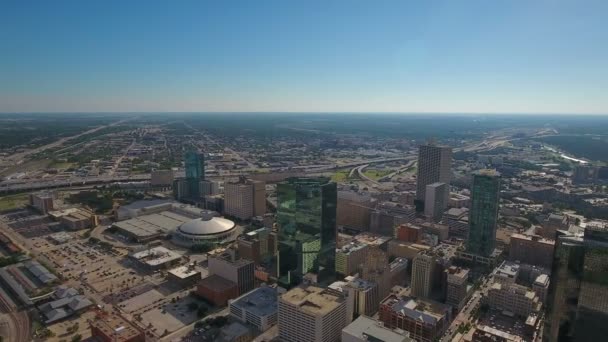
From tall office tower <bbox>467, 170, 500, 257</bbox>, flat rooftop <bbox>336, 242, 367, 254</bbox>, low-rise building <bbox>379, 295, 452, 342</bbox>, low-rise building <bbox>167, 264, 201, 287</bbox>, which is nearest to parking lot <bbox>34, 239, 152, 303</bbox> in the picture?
low-rise building <bbox>167, 264, 201, 287</bbox>

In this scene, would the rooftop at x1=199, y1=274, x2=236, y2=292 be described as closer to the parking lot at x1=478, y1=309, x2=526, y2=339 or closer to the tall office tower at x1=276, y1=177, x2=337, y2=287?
the tall office tower at x1=276, y1=177, x2=337, y2=287

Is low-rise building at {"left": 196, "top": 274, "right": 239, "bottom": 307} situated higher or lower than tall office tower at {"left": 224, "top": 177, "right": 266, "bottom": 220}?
lower

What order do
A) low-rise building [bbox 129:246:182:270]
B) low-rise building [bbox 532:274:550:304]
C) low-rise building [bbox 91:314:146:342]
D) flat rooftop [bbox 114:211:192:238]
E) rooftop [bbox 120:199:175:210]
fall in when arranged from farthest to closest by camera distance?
rooftop [bbox 120:199:175:210], flat rooftop [bbox 114:211:192:238], low-rise building [bbox 129:246:182:270], low-rise building [bbox 532:274:550:304], low-rise building [bbox 91:314:146:342]

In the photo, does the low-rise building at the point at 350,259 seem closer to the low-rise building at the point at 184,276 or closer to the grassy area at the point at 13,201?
the low-rise building at the point at 184,276

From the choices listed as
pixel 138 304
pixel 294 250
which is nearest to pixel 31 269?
pixel 138 304

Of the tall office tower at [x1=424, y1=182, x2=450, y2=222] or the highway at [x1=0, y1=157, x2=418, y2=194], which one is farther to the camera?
the highway at [x1=0, y1=157, x2=418, y2=194]

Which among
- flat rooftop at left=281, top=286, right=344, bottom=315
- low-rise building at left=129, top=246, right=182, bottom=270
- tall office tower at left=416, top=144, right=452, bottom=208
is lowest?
Result: low-rise building at left=129, top=246, right=182, bottom=270

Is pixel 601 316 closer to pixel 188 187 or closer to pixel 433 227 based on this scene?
pixel 433 227
